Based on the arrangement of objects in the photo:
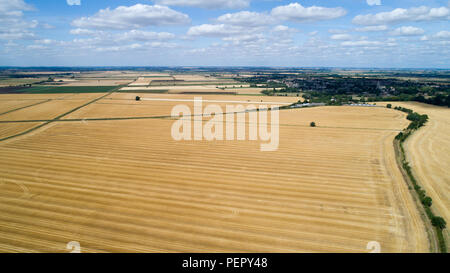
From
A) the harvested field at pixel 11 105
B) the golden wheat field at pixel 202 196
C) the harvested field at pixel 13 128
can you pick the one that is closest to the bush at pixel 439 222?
the golden wheat field at pixel 202 196

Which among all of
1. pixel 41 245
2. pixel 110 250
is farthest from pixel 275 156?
pixel 41 245

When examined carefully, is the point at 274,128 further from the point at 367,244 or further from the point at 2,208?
the point at 2,208

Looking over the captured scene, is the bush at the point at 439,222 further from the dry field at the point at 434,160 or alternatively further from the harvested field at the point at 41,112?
the harvested field at the point at 41,112

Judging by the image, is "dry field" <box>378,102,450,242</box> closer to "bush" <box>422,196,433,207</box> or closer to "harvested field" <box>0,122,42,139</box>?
"bush" <box>422,196,433,207</box>

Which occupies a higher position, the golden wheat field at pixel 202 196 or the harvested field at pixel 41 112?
the harvested field at pixel 41 112

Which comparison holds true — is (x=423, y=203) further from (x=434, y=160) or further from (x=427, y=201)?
(x=434, y=160)

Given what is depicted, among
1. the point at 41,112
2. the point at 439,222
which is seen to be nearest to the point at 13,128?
the point at 41,112

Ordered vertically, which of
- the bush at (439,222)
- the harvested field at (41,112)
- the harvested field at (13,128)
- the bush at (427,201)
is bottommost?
the bush at (439,222)

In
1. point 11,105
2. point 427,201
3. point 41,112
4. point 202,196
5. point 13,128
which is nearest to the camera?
point 427,201

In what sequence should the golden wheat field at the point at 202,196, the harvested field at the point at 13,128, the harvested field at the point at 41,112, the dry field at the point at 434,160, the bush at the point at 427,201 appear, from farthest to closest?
the harvested field at the point at 41,112 < the harvested field at the point at 13,128 < the dry field at the point at 434,160 < the bush at the point at 427,201 < the golden wheat field at the point at 202,196

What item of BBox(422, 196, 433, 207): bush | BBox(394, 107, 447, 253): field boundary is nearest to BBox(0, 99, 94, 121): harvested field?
BBox(394, 107, 447, 253): field boundary
